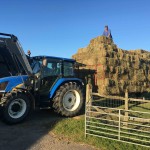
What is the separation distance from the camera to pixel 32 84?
10711 millimetres

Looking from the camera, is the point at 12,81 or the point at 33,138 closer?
the point at 33,138

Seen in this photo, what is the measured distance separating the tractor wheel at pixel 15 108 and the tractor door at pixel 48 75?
1.19m

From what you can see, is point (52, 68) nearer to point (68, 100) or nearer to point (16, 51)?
point (68, 100)

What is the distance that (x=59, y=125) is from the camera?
31.6ft

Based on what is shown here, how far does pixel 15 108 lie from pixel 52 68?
2.45 metres

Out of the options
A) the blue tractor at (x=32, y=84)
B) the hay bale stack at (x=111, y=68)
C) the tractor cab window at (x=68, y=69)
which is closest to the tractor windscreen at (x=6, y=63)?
the blue tractor at (x=32, y=84)

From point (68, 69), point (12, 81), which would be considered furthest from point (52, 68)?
point (12, 81)

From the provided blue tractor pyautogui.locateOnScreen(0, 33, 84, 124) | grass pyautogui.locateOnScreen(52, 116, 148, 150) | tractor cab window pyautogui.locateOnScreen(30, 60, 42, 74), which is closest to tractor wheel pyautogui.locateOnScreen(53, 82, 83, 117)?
blue tractor pyautogui.locateOnScreen(0, 33, 84, 124)

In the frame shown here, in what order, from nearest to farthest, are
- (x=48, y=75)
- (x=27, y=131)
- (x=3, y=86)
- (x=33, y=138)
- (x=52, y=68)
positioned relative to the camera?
(x=33, y=138), (x=27, y=131), (x=3, y=86), (x=48, y=75), (x=52, y=68)

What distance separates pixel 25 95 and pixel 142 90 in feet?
26.2

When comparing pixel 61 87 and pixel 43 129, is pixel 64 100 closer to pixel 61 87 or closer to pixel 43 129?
pixel 61 87

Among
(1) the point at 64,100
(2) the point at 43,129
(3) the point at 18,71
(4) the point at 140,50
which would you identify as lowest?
(2) the point at 43,129

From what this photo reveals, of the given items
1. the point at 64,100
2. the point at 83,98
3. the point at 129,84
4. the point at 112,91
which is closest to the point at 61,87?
the point at 64,100

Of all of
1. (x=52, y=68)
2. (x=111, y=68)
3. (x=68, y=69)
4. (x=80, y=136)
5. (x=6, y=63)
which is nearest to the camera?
(x=80, y=136)
